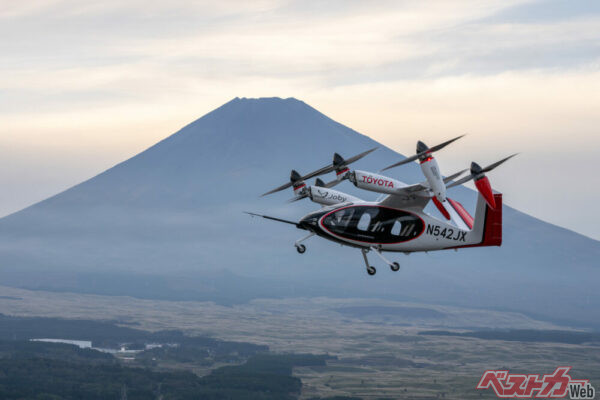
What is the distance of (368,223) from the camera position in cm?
8319

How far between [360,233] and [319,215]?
4.02 m

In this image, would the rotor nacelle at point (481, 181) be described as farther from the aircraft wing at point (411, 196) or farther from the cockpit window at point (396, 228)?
the cockpit window at point (396, 228)

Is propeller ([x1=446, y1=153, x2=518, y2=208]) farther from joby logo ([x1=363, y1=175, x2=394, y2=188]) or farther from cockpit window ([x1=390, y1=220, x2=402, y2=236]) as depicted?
cockpit window ([x1=390, y1=220, x2=402, y2=236])

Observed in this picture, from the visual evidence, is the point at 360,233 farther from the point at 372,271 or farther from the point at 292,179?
the point at 292,179

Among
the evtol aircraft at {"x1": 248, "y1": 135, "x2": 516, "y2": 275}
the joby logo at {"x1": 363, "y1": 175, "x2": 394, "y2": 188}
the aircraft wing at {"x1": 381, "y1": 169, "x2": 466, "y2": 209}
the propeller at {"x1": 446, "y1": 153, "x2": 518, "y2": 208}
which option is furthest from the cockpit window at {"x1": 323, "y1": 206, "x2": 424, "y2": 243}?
the propeller at {"x1": 446, "y1": 153, "x2": 518, "y2": 208}

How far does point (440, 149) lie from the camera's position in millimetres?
73812

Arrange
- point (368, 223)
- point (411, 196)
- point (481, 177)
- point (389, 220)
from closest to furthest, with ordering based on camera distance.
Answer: point (481, 177) < point (411, 196) < point (368, 223) < point (389, 220)

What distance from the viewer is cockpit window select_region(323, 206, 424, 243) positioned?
8300cm

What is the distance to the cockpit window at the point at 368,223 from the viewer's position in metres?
83.0

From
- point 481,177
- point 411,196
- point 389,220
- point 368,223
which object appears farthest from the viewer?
point 389,220

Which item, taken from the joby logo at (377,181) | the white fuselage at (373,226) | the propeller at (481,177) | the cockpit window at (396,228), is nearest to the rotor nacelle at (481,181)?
the propeller at (481,177)

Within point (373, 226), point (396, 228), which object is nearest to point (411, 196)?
point (396, 228)

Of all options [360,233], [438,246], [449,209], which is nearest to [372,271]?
[360,233]

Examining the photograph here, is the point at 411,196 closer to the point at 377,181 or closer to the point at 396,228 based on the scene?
the point at 396,228
